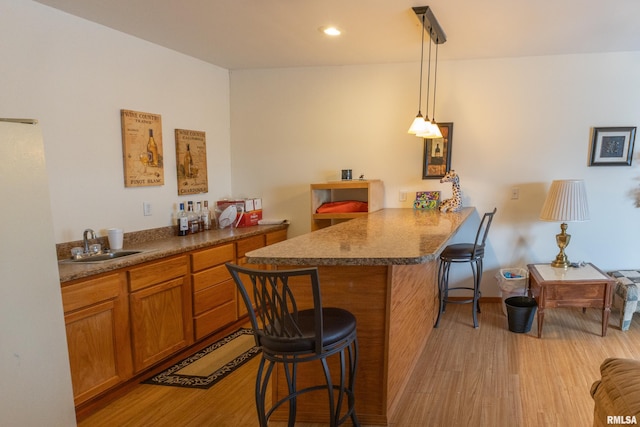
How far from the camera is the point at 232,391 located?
8.23 feet

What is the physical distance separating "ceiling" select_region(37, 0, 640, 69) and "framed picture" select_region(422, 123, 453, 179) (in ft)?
2.29

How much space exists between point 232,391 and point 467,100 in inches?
127

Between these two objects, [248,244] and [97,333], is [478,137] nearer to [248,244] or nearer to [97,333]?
[248,244]

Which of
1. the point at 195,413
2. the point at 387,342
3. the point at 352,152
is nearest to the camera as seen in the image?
the point at 387,342

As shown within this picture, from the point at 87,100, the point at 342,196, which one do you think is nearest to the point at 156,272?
the point at 87,100

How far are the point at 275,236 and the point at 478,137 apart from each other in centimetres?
219

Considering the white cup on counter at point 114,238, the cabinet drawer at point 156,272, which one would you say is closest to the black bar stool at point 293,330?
the cabinet drawer at point 156,272

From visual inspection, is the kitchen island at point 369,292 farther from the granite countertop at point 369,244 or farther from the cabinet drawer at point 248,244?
the cabinet drawer at point 248,244

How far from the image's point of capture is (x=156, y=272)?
2688mm

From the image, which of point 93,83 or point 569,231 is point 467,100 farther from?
point 93,83

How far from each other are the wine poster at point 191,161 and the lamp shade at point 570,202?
3.17 m

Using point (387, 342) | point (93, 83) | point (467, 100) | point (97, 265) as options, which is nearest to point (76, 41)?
point (93, 83)

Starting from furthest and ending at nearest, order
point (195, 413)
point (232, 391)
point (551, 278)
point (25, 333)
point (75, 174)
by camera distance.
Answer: point (551, 278)
point (75, 174)
point (232, 391)
point (195, 413)
point (25, 333)

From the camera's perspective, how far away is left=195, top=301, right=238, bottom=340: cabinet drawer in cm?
310
